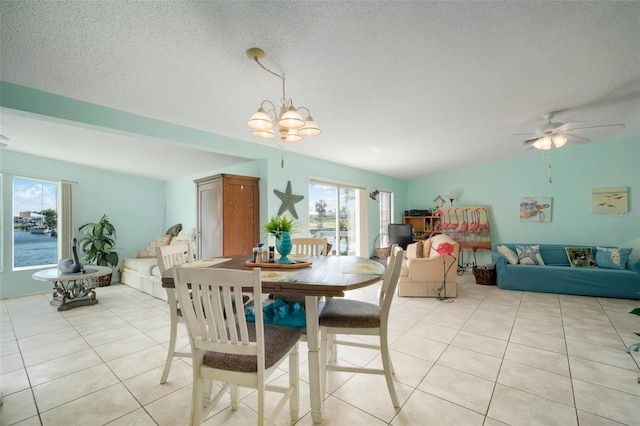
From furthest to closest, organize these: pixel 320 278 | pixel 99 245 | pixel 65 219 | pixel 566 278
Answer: pixel 99 245
pixel 65 219
pixel 566 278
pixel 320 278

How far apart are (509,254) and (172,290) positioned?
532cm

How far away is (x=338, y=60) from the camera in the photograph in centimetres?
195

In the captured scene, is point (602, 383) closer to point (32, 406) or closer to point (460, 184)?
point (32, 406)

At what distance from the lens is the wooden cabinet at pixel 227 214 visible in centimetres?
366

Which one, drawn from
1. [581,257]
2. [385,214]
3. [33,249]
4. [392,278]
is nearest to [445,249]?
[392,278]

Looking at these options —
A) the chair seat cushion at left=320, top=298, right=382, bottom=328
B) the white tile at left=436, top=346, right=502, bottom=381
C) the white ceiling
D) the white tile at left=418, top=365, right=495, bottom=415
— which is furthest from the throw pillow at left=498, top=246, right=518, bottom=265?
the chair seat cushion at left=320, top=298, right=382, bottom=328

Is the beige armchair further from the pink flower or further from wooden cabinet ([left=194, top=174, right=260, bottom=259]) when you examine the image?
wooden cabinet ([left=194, top=174, right=260, bottom=259])

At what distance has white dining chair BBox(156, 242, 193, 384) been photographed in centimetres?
193

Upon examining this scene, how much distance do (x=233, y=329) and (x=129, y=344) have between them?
219cm

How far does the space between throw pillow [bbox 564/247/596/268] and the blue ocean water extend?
9.38m

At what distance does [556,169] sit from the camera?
17.3 ft

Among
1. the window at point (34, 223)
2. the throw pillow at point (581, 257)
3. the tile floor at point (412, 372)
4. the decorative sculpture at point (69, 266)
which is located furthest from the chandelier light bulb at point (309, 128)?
the window at point (34, 223)

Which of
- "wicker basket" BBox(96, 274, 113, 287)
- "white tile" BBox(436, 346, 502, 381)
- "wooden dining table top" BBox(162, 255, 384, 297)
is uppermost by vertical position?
"wooden dining table top" BBox(162, 255, 384, 297)

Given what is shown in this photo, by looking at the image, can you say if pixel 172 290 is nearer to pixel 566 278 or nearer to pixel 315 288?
pixel 315 288
